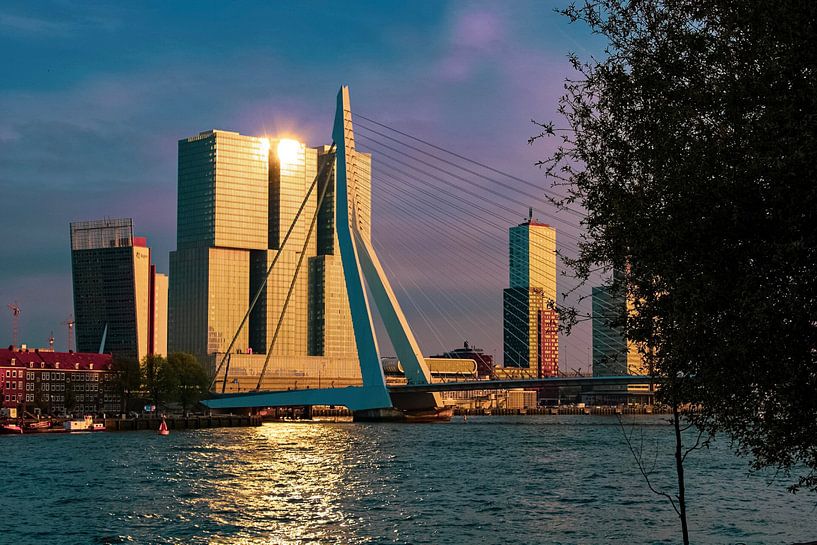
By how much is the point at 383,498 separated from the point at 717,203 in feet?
101

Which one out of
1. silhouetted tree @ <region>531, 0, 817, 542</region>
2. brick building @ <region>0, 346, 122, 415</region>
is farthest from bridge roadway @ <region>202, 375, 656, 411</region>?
silhouetted tree @ <region>531, 0, 817, 542</region>

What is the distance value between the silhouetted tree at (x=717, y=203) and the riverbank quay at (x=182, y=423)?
10847cm

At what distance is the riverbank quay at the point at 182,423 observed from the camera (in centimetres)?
11969

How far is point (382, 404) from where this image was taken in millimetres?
99688

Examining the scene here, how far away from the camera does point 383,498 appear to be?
4244 centimetres

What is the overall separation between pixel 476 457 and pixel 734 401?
5210 centimetres

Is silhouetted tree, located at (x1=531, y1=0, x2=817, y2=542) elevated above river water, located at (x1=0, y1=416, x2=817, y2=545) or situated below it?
above

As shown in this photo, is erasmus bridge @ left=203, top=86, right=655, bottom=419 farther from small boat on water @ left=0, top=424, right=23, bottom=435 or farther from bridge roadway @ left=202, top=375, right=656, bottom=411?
small boat on water @ left=0, top=424, right=23, bottom=435

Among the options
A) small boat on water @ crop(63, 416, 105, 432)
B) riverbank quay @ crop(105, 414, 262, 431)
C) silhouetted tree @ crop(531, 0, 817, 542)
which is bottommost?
riverbank quay @ crop(105, 414, 262, 431)

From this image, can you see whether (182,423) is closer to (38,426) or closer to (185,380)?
(38,426)

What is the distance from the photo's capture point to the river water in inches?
1272

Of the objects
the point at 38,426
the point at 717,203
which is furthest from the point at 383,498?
the point at 38,426

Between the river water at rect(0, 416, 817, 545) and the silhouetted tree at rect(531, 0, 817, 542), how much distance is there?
5456mm

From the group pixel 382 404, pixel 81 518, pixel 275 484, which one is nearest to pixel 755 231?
pixel 81 518
